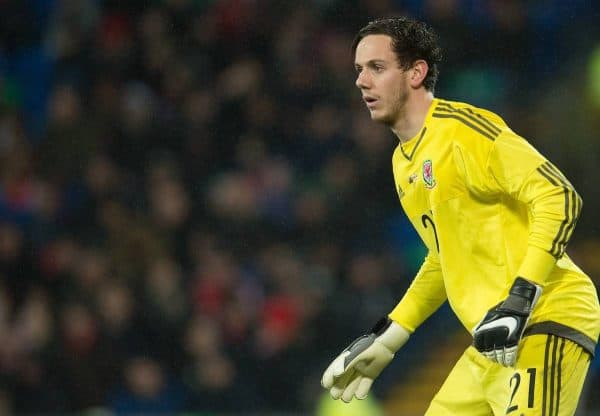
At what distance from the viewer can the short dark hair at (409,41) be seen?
3.99m

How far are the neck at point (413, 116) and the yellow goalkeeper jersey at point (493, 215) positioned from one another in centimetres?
3

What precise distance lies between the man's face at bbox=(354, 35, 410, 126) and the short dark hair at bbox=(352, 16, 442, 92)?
31 millimetres

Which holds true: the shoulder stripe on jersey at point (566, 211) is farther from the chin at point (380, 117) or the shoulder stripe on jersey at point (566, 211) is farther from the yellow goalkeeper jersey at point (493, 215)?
the chin at point (380, 117)

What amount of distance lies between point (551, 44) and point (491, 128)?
5438 millimetres

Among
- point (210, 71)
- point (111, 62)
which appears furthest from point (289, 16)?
point (111, 62)

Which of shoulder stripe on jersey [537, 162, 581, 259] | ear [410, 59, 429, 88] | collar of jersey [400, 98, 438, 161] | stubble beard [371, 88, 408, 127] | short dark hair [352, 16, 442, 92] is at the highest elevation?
short dark hair [352, 16, 442, 92]

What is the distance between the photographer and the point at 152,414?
8.23 m

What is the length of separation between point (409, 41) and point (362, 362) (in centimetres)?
121

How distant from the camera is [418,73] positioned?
4004mm

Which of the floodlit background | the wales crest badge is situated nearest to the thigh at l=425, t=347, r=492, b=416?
the wales crest badge

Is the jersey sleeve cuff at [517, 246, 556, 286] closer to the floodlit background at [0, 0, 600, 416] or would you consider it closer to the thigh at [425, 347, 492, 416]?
the thigh at [425, 347, 492, 416]

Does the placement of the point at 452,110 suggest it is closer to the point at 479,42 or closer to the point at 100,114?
the point at 479,42

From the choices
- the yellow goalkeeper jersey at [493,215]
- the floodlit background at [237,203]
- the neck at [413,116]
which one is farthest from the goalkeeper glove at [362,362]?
the floodlit background at [237,203]

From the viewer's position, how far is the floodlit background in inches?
320
